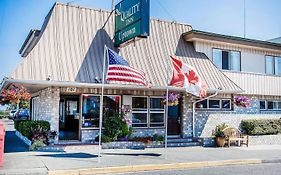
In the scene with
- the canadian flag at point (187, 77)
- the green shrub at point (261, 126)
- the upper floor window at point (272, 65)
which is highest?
the upper floor window at point (272, 65)

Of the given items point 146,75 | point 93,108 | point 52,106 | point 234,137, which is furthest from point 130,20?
point 234,137

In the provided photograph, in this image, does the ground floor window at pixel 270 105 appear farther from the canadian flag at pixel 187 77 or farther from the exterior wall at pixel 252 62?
the canadian flag at pixel 187 77

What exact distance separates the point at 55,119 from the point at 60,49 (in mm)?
3336

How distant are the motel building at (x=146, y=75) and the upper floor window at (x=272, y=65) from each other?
11 centimetres

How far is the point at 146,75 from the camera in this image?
1720cm

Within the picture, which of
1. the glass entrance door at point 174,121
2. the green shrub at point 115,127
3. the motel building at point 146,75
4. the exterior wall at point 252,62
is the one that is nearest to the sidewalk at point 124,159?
the green shrub at point 115,127

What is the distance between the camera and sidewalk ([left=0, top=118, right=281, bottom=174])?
35.8 ft

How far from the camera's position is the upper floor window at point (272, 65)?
22.9 m

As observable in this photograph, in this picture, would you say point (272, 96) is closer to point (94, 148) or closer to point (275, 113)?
point (275, 113)

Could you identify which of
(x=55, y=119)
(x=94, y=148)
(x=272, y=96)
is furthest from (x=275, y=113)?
(x=55, y=119)

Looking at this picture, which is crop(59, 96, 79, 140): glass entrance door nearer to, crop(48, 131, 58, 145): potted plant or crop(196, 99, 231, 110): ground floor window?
crop(48, 131, 58, 145): potted plant

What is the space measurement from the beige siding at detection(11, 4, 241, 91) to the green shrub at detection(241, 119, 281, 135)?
2534 millimetres

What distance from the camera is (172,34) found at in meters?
20.0

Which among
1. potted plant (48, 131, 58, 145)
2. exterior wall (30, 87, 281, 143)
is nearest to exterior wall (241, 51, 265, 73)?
exterior wall (30, 87, 281, 143)
